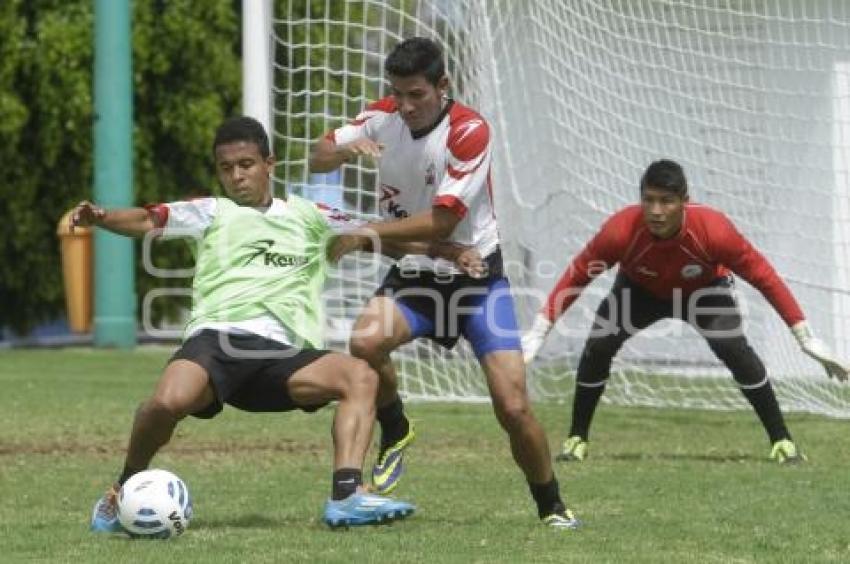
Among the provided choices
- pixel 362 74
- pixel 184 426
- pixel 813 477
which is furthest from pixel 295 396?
pixel 362 74

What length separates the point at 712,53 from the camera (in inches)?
544

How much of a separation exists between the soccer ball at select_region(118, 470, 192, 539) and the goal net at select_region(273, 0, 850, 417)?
6.76 meters

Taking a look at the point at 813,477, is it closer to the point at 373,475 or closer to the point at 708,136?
the point at 373,475

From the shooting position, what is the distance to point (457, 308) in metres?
7.93

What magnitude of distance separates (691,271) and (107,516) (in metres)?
4.19

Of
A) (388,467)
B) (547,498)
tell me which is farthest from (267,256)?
(547,498)

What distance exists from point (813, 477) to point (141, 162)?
1523cm

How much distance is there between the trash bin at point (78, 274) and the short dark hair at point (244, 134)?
15002 mm

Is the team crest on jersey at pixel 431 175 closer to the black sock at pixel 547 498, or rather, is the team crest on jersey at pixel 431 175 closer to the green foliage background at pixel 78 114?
the black sock at pixel 547 498

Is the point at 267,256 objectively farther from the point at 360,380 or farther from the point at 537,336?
the point at 537,336

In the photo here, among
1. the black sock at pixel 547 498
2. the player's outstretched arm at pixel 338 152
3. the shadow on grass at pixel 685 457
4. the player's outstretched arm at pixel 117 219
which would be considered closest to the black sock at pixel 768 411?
the shadow on grass at pixel 685 457

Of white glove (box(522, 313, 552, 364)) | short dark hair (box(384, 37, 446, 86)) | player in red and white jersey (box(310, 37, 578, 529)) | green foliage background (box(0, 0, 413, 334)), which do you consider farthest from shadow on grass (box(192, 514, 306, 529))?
green foliage background (box(0, 0, 413, 334))

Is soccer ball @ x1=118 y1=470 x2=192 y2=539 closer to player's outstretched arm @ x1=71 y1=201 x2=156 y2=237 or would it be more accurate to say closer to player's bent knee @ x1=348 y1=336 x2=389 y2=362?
player's outstretched arm @ x1=71 y1=201 x2=156 y2=237

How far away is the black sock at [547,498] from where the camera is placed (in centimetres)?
770
